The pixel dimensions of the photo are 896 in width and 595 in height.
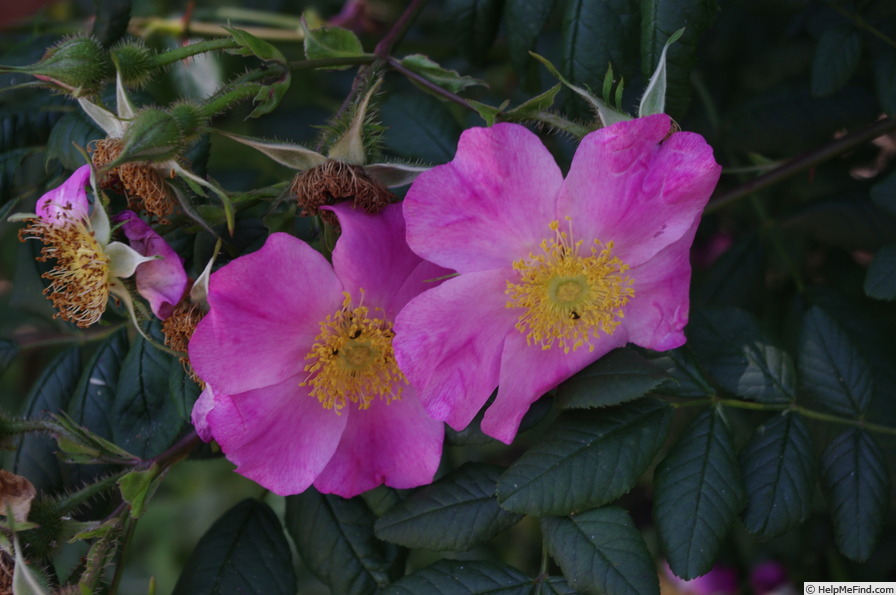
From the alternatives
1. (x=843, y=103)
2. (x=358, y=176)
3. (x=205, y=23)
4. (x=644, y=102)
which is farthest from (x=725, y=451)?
(x=205, y=23)

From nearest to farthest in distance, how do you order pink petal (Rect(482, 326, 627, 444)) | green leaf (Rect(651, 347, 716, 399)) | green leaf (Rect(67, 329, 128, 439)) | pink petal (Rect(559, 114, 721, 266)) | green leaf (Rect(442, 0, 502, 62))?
pink petal (Rect(559, 114, 721, 266)) → pink petal (Rect(482, 326, 627, 444)) → green leaf (Rect(651, 347, 716, 399)) → green leaf (Rect(67, 329, 128, 439)) → green leaf (Rect(442, 0, 502, 62))

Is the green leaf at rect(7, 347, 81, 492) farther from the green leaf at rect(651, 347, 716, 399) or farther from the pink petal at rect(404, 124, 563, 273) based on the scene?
the green leaf at rect(651, 347, 716, 399)

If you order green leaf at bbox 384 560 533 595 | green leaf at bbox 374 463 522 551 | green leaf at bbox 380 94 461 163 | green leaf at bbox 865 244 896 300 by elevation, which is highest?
green leaf at bbox 380 94 461 163

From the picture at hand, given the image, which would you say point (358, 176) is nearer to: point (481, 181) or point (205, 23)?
point (481, 181)

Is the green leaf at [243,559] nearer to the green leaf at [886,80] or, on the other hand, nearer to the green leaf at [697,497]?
the green leaf at [697,497]

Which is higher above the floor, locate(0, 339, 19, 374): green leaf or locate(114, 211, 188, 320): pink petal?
locate(114, 211, 188, 320): pink petal

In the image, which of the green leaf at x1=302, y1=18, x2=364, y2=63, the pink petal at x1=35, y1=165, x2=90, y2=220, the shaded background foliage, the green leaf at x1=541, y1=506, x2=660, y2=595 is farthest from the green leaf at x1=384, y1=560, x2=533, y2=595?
the green leaf at x1=302, y1=18, x2=364, y2=63
